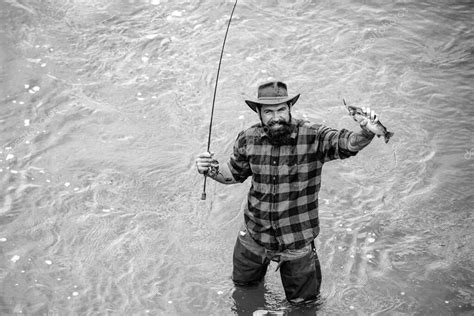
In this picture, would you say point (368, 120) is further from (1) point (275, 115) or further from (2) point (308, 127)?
(1) point (275, 115)

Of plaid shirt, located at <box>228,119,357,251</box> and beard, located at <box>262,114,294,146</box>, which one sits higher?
beard, located at <box>262,114,294,146</box>

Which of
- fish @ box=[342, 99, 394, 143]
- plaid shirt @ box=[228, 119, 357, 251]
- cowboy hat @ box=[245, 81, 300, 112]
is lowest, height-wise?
plaid shirt @ box=[228, 119, 357, 251]

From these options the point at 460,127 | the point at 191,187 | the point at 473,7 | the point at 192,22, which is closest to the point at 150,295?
the point at 191,187

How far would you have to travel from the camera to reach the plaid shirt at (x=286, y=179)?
4348 mm

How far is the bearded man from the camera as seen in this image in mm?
4316

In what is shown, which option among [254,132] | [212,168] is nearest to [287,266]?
[212,168]

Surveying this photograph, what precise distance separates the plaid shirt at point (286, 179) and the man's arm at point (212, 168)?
81 mm

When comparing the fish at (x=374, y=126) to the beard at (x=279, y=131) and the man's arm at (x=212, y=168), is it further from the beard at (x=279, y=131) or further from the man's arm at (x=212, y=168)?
the man's arm at (x=212, y=168)

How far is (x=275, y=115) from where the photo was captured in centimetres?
430

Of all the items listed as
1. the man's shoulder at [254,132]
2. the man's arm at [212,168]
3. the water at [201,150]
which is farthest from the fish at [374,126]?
the water at [201,150]

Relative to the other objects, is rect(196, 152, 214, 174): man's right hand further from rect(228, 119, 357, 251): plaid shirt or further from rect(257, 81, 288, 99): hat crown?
rect(257, 81, 288, 99): hat crown

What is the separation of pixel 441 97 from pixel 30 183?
436 centimetres

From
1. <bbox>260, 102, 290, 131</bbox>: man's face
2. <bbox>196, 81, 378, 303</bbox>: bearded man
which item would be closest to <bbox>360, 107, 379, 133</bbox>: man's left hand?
<bbox>196, 81, 378, 303</bbox>: bearded man

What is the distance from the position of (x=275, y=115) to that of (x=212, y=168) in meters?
0.58
